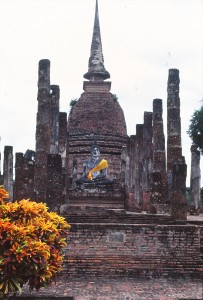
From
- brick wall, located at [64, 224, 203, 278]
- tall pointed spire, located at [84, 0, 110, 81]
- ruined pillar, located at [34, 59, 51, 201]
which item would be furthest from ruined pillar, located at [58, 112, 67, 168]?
brick wall, located at [64, 224, 203, 278]

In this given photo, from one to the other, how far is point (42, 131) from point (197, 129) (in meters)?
16.7

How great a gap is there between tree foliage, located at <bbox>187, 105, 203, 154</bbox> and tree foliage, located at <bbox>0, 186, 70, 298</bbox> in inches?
932

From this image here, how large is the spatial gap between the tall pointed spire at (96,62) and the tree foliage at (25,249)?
24051 millimetres

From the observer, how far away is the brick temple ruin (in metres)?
8.59

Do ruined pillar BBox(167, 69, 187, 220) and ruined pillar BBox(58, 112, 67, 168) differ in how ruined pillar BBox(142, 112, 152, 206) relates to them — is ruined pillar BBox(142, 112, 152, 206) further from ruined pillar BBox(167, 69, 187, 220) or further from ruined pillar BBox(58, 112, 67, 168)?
ruined pillar BBox(167, 69, 187, 220)

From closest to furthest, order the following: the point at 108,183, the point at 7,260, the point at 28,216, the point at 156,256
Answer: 1. the point at 7,260
2. the point at 28,216
3. the point at 156,256
4. the point at 108,183

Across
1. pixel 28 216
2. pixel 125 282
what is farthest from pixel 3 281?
pixel 125 282

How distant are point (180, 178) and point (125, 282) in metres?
3.90

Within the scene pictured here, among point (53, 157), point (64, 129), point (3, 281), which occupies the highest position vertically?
point (64, 129)

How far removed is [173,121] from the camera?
1375 centimetres

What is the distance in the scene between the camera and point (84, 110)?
28297 millimetres

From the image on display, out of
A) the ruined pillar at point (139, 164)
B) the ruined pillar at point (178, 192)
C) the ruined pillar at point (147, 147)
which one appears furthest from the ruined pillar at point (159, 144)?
the ruined pillar at point (178, 192)

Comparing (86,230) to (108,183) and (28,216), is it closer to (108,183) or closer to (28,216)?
(28,216)

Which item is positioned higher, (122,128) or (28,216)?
(122,128)
